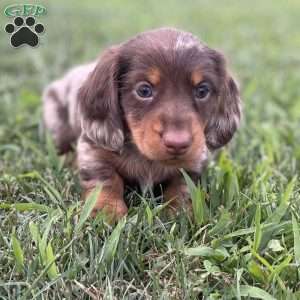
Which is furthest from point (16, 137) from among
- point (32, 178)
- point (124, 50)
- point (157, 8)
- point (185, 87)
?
point (157, 8)

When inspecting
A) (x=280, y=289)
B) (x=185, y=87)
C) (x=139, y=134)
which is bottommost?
(x=280, y=289)

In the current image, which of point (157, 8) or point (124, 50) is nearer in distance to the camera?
point (124, 50)

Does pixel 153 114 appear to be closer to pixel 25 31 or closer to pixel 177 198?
pixel 177 198

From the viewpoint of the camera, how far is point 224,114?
3.46 meters

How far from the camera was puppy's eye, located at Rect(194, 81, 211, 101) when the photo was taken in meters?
3.16

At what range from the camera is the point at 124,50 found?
3.28m

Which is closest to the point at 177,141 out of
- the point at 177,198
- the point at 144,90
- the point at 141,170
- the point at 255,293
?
the point at 144,90

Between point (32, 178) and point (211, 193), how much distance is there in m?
1.06

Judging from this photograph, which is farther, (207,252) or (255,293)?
(207,252)

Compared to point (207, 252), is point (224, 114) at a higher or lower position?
higher

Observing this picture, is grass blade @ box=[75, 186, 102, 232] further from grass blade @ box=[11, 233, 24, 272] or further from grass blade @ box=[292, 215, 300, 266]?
grass blade @ box=[292, 215, 300, 266]

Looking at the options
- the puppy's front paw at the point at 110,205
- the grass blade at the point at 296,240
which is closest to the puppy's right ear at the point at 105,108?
the puppy's front paw at the point at 110,205

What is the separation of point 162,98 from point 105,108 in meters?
0.38

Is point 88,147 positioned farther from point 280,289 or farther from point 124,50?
point 280,289
